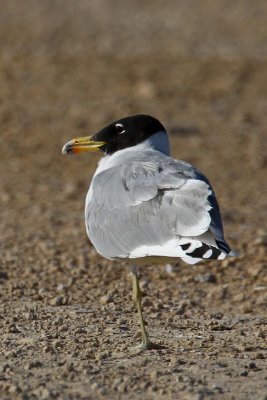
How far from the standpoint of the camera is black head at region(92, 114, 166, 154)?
752 cm

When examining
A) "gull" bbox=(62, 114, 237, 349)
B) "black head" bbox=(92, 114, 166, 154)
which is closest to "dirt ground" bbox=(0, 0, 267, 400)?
"gull" bbox=(62, 114, 237, 349)

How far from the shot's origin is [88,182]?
12.9 metres

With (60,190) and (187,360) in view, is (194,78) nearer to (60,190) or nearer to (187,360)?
(60,190)

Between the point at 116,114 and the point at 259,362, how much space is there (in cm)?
1026

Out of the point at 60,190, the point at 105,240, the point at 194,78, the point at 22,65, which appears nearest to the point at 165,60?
the point at 194,78

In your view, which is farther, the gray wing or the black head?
the black head

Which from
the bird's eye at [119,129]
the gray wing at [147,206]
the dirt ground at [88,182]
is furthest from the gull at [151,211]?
the dirt ground at [88,182]

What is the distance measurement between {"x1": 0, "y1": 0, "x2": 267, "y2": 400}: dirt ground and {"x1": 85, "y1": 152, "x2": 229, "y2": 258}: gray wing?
0.61 meters

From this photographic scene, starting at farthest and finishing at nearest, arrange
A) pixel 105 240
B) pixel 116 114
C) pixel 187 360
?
pixel 116 114
pixel 105 240
pixel 187 360

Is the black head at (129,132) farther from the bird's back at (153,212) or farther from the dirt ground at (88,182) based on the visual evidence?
the dirt ground at (88,182)

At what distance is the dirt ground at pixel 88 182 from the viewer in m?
6.02

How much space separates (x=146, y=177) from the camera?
6.57 meters

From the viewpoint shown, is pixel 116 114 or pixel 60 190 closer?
pixel 60 190

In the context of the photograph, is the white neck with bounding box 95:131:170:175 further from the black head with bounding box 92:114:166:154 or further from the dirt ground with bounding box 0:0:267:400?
the dirt ground with bounding box 0:0:267:400
